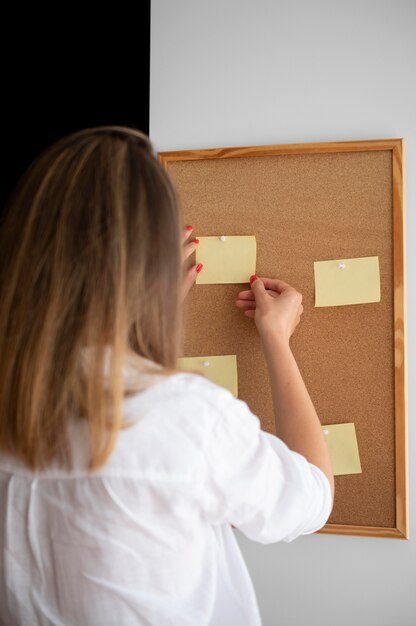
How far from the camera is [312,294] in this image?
3.37 feet

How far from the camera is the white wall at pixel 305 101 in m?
1.01

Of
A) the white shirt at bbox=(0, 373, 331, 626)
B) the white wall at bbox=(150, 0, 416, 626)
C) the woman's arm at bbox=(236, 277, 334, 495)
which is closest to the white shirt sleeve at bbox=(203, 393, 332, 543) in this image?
the white shirt at bbox=(0, 373, 331, 626)

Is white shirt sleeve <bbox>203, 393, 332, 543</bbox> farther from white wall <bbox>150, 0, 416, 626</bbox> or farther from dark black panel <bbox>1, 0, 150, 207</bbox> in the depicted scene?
dark black panel <bbox>1, 0, 150, 207</bbox>

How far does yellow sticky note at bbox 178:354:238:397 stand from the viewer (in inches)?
41.8

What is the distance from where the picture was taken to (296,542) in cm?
105

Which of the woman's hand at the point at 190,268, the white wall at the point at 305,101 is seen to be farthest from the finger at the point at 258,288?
the white wall at the point at 305,101

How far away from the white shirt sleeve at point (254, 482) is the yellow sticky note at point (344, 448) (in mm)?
365

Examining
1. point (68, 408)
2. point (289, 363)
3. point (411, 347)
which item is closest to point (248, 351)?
point (289, 363)

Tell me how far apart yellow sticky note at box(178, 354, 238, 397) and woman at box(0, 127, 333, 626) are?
1.39ft

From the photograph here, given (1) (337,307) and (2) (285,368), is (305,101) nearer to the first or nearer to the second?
(1) (337,307)

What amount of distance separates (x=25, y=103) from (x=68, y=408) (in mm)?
725

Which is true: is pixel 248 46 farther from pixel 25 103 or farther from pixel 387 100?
pixel 25 103

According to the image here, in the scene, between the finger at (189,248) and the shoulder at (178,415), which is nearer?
the shoulder at (178,415)

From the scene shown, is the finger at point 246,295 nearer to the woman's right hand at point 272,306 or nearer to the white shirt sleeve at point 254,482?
the woman's right hand at point 272,306
